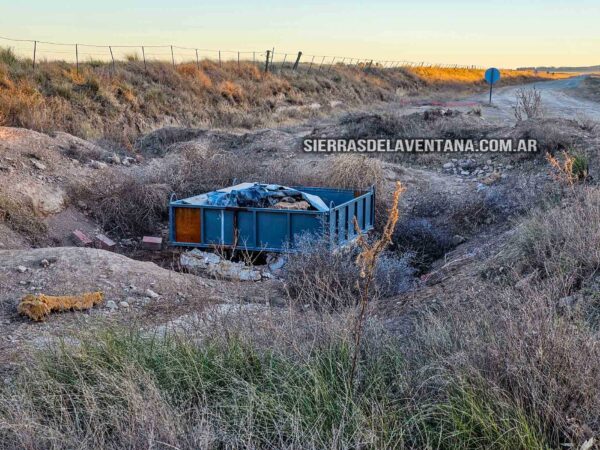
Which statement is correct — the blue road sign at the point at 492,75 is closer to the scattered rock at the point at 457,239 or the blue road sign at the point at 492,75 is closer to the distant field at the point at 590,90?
the distant field at the point at 590,90

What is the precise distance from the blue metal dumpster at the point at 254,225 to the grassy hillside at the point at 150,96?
26.9ft

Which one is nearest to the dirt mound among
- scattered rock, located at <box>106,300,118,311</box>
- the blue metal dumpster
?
the blue metal dumpster

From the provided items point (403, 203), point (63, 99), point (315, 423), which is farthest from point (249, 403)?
point (63, 99)

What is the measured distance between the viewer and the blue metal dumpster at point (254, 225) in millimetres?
9484

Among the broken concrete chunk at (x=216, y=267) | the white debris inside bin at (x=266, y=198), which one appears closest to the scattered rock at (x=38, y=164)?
the white debris inside bin at (x=266, y=198)

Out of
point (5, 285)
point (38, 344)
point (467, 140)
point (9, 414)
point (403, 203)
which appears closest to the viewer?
point (9, 414)

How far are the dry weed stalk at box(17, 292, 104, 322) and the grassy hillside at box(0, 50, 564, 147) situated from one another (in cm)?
1099

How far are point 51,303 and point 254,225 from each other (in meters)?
3.78

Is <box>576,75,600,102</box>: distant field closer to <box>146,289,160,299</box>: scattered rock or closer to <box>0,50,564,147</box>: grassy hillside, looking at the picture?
<box>0,50,564,147</box>: grassy hillside

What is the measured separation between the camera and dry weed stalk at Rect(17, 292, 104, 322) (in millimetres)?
6355

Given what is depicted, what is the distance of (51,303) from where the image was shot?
6.55 metres

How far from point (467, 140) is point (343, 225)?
9.64 m

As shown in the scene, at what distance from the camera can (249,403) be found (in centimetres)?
373

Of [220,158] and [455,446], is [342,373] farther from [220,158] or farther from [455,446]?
[220,158]
